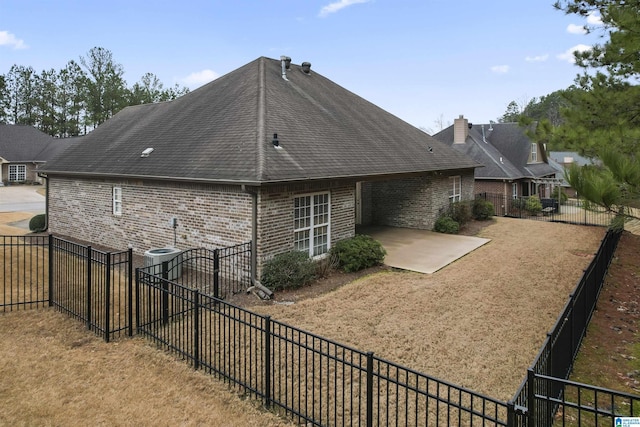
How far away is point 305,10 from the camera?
2388 centimetres

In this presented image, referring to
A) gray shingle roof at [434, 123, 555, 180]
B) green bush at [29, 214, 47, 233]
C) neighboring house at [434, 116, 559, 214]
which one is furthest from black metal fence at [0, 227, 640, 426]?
gray shingle roof at [434, 123, 555, 180]

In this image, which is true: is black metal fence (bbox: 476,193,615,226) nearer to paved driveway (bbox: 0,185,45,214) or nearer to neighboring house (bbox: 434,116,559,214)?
neighboring house (bbox: 434,116,559,214)

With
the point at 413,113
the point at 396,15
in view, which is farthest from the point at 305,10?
the point at 413,113

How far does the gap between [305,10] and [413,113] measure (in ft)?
219

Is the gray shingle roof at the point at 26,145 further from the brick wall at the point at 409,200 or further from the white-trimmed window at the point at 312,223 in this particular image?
the white-trimmed window at the point at 312,223

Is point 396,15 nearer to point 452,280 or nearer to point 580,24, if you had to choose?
point 580,24

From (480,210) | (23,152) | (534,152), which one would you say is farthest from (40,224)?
(23,152)

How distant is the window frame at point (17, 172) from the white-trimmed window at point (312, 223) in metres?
44.8

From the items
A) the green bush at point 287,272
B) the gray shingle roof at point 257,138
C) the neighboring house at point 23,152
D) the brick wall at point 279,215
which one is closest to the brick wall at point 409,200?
the gray shingle roof at point 257,138

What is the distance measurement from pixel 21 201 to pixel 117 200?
858 inches

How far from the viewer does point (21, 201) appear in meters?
31.2

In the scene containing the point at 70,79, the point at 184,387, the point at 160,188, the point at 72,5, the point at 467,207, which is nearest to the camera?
the point at 184,387

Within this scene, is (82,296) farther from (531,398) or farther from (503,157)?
(503,157)

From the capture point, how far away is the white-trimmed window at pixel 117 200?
14812mm
